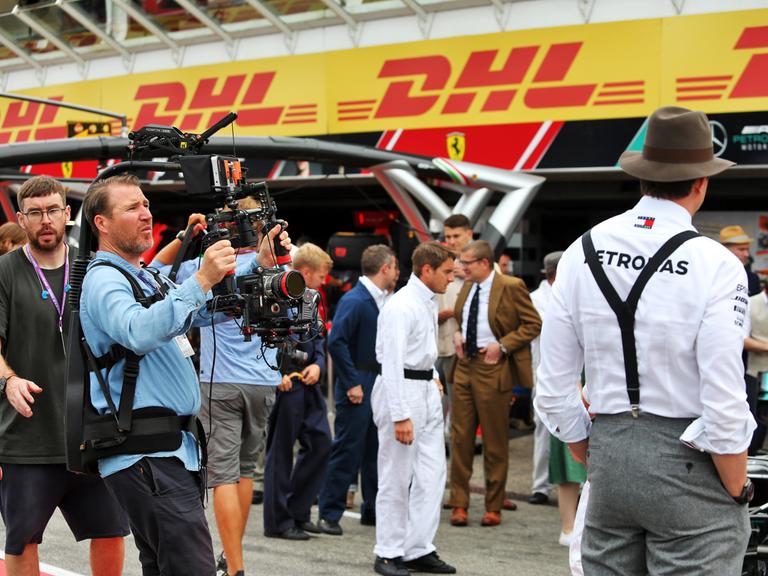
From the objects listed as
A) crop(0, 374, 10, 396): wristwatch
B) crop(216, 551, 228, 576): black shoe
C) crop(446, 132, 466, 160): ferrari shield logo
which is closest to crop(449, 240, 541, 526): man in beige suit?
crop(216, 551, 228, 576): black shoe

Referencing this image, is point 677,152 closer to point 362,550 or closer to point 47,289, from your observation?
point 47,289

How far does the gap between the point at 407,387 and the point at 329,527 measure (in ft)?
5.32

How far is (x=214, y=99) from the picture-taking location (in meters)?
18.7

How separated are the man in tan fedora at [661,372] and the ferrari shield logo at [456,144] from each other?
12.2 metres

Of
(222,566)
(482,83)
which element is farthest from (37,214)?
(482,83)

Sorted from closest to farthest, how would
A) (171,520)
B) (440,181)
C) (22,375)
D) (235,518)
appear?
(171,520) → (22,375) → (235,518) → (440,181)

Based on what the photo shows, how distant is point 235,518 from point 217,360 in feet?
3.25

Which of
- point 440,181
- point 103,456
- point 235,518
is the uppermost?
point 440,181

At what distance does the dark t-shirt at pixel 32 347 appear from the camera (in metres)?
5.01

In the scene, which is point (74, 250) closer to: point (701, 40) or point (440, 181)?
point (440, 181)

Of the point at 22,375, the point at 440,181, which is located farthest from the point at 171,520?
the point at 440,181

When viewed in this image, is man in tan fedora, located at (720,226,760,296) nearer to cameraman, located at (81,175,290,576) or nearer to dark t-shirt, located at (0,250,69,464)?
dark t-shirt, located at (0,250,69,464)

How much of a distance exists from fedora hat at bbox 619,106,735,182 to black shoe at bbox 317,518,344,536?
16.5 feet

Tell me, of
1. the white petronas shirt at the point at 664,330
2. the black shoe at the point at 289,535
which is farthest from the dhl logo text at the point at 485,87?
the white petronas shirt at the point at 664,330
